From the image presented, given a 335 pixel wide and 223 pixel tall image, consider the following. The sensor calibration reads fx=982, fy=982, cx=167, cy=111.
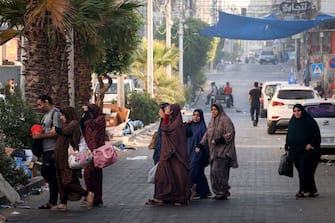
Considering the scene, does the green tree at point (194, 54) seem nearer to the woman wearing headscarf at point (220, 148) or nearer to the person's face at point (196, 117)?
the person's face at point (196, 117)

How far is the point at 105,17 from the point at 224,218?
12.4 meters

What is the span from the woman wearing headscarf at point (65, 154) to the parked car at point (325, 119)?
10.1 meters

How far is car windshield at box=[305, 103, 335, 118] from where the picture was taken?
24.0 meters

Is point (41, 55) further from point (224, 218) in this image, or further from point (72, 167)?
point (224, 218)

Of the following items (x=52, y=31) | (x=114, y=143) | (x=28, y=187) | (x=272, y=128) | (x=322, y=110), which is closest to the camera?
(x=28, y=187)

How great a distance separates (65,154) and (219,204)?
2650 millimetres

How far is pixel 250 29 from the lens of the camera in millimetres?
48031

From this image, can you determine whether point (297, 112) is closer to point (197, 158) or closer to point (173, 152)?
point (197, 158)

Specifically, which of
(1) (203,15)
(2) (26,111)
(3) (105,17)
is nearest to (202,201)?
(2) (26,111)

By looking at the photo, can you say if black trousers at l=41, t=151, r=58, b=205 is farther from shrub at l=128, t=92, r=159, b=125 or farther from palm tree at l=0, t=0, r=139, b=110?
shrub at l=128, t=92, r=159, b=125

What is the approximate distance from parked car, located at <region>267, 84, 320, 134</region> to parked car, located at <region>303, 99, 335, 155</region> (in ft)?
32.3

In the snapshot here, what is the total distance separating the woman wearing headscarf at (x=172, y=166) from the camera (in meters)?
15.3

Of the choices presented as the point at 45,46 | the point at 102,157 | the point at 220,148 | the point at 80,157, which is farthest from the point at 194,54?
the point at 80,157

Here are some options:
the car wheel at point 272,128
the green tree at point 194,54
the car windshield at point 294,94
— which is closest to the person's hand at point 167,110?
the car windshield at point 294,94
